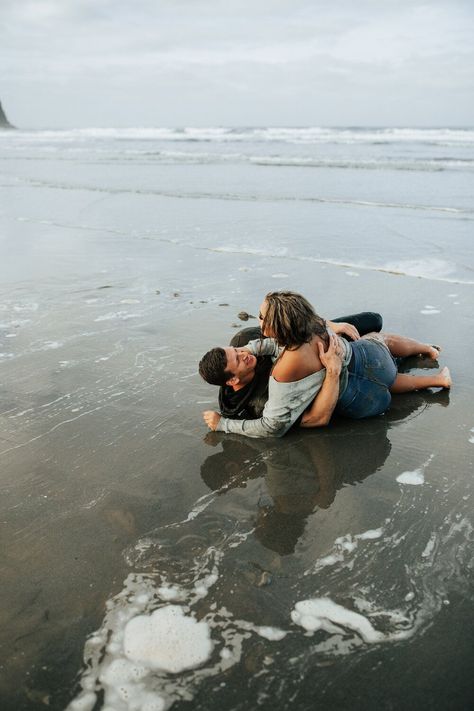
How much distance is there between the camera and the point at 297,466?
3.39 m

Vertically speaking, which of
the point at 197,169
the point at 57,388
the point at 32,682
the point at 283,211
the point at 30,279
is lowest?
the point at 32,682

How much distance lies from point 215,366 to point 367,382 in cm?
104

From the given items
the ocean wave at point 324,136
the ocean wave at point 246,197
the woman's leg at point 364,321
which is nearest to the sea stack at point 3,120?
the ocean wave at point 324,136

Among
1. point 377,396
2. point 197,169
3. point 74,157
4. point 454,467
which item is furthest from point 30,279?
point 74,157

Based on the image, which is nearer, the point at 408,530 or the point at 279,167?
the point at 408,530

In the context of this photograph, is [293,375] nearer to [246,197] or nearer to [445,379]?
[445,379]

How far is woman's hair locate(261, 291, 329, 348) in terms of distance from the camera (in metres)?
3.39

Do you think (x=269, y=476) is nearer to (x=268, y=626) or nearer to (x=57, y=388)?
(x=268, y=626)

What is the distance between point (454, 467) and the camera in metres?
3.28

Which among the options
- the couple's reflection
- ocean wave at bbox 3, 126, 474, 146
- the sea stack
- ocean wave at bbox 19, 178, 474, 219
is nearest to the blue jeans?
the couple's reflection

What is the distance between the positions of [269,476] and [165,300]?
11.5ft

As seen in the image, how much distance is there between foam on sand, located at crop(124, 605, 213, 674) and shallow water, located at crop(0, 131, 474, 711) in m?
0.02

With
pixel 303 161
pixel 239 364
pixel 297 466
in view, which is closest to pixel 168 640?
pixel 297 466

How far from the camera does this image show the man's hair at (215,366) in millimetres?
3666
